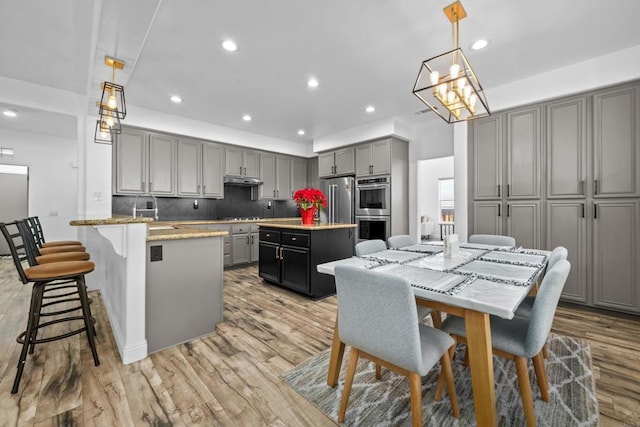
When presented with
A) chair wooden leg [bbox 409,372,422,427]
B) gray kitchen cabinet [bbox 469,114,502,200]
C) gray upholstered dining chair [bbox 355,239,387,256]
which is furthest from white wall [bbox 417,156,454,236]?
chair wooden leg [bbox 409,372,422,427]

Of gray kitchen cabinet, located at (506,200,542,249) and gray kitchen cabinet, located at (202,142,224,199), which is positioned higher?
gray kitchen cabinet, located at (202,142,224,199)

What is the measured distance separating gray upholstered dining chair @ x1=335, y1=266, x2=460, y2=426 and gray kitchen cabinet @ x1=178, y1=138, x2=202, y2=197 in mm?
4300

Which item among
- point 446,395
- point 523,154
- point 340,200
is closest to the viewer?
point 446,395

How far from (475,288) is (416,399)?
1.89 ft

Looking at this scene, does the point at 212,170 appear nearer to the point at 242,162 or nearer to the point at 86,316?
the point at 242,162

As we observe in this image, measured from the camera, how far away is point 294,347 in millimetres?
Answer: 2281

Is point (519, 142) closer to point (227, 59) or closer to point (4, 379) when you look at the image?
point (227, 59)

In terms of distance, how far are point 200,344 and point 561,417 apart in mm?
2415

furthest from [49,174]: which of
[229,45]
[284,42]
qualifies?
[284,42]

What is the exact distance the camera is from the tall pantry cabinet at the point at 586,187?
285 centimetres

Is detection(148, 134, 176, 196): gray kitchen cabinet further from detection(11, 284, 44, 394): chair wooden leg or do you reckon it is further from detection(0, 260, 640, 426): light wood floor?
detection(11, 284, 44, 394): chair wooden leg

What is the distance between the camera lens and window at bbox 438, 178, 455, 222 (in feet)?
28.2

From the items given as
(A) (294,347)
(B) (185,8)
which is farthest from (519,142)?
(B) (185,8)

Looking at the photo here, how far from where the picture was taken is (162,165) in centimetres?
465
